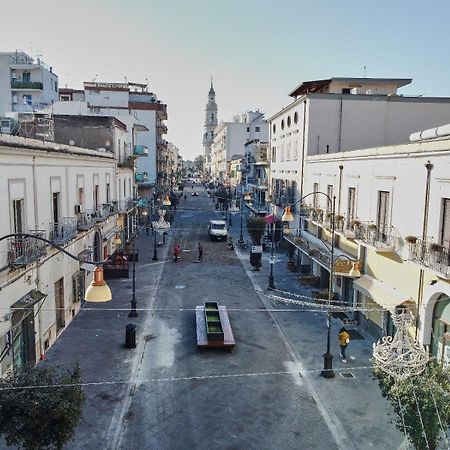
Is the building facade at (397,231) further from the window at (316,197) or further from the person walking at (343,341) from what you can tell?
the window at (316,197)

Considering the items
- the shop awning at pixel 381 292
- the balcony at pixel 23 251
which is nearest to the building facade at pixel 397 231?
the shop awning at pixel 381 292

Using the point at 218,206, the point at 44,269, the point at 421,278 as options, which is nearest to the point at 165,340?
the point at 44,269

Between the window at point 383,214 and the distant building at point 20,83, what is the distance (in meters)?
40.6

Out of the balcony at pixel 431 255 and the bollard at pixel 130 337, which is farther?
the bollard at pixel 130 337

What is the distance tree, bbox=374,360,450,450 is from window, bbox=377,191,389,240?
871 centimetres

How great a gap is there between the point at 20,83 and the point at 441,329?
47960mm

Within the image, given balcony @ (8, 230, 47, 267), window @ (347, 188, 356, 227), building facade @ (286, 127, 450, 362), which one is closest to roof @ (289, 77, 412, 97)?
building facade @ (286, 127, 450, 362)

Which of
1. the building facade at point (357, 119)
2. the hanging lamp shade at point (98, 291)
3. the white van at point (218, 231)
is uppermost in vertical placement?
the building facade at point (357, 119)

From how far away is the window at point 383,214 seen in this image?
18181 millimetres

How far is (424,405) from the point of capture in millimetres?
9438

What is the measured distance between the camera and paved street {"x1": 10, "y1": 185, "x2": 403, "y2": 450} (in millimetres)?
Answer: 12359

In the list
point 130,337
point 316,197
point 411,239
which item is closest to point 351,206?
point 316,197

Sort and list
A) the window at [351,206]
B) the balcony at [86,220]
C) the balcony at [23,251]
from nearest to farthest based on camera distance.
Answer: the balcony at [23,251] < the window at [351,206] < the balcony at [86,220]

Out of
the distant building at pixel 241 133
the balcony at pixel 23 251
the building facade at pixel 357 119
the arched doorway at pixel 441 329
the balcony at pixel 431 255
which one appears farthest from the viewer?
the distant building at pixel 241 133
